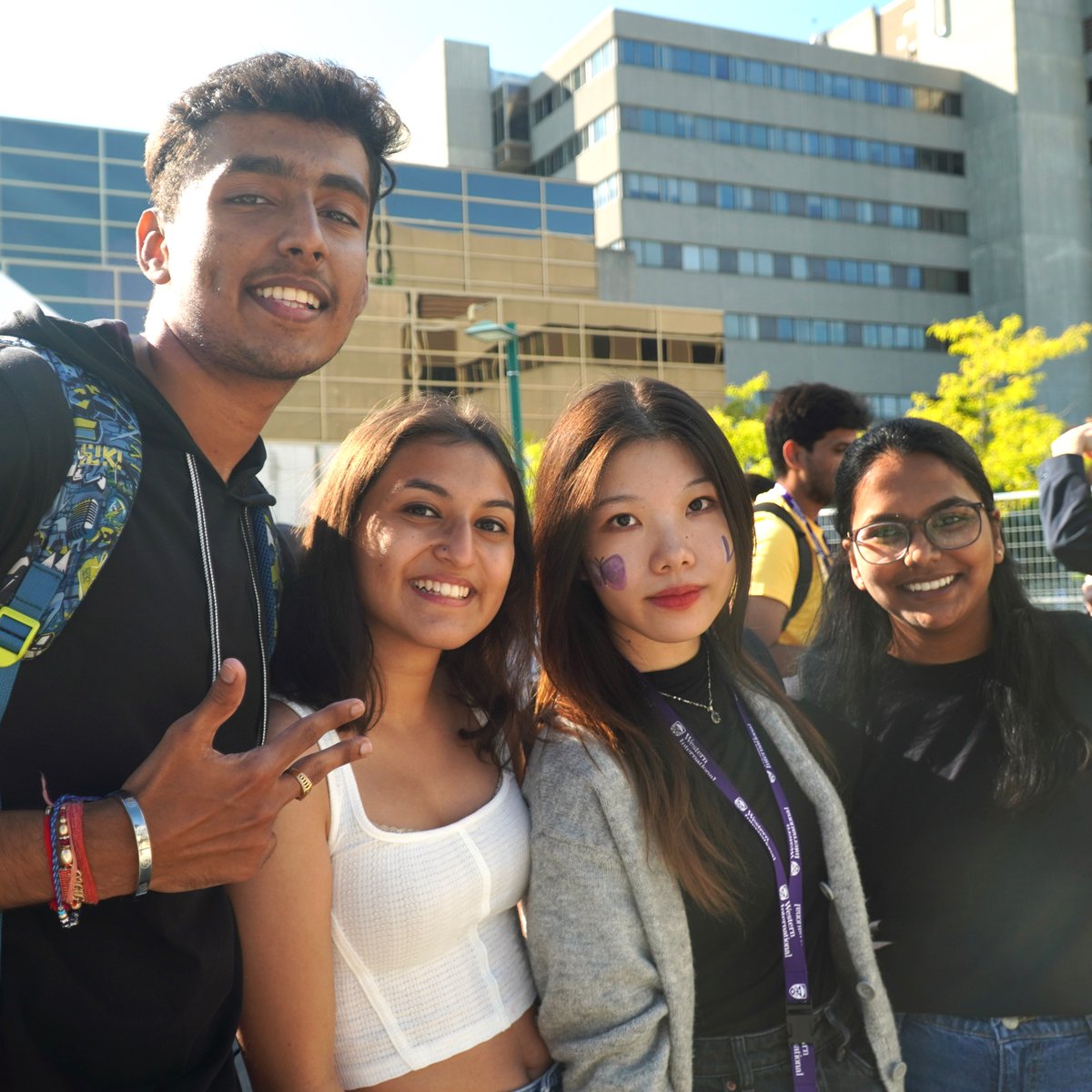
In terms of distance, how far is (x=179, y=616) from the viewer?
217cm

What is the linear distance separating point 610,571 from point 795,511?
2853 mm

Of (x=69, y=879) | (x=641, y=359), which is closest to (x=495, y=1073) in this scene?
(x=69, y=879)

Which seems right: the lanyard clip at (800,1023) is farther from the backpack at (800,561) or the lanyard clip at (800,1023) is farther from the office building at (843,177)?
the office building at (843,177)

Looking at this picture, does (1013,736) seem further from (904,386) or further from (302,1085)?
(904,386)

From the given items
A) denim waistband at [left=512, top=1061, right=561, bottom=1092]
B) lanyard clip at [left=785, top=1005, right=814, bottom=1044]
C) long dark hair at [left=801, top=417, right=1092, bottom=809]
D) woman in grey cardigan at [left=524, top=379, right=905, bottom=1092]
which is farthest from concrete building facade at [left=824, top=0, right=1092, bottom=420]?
denim waistband at [left=512, top=1061, right=561, bottom=1092]

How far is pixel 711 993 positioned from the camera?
8.39 feet

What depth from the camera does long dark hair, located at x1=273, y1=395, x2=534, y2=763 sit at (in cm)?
255

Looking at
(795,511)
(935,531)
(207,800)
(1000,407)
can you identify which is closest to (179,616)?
(207,800)

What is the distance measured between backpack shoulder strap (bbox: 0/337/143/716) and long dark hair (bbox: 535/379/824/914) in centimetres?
109

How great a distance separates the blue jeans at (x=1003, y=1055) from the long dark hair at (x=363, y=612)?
121 centimetres

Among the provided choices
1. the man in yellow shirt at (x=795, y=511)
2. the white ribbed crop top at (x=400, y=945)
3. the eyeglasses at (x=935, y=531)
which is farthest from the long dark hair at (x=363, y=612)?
the man in yellow shirt at (x=795, y=511)

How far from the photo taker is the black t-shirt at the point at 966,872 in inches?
106

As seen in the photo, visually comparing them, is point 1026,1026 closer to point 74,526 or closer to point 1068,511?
point 1068,511

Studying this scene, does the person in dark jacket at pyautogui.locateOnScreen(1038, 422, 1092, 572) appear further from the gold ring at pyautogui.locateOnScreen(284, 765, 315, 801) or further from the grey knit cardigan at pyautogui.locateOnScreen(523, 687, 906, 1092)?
the gold ring at pyautogui.locateOnScreen(284, 765, 315, 801)
